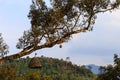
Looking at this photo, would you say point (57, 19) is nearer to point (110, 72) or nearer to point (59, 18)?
point (59, 18)

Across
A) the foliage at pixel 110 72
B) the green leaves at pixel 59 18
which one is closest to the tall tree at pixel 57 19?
the green leaves at pixel 59 18

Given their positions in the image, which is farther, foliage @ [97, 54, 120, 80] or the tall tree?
foliage @ [97, 54, 120, 80]

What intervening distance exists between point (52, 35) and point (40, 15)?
4.55 feet

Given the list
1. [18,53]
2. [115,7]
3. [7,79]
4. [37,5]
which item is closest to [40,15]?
[37,5]

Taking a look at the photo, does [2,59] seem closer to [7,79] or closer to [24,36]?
[24,36]

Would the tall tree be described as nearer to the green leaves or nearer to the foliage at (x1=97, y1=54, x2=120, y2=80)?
the green leaves

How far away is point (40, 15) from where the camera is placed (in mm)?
25125

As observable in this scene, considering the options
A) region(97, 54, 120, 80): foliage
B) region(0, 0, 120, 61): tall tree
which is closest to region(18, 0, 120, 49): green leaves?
region(0, 0, 120, 61): tall tree

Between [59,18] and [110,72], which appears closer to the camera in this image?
[59,18]

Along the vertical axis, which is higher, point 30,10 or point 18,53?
point 30,10

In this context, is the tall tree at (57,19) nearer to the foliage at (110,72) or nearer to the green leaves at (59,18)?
the green leaves at (59,18)

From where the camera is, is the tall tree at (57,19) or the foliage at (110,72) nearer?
the tall tree at (57,19)

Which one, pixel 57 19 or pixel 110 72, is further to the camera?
pixel 110 72

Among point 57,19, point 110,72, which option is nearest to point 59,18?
point 57,19
